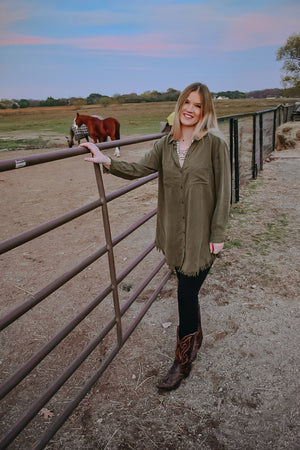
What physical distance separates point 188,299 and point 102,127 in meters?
10.2

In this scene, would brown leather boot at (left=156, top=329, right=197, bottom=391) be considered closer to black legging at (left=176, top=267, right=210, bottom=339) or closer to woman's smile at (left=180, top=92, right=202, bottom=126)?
black legging at (left=176, top=267, right=210, bottom=339)

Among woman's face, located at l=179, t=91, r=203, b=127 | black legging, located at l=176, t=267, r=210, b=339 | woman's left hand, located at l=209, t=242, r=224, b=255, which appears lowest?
black legging, located at l=176, t=267, r=210, b=339

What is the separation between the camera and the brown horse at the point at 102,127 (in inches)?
440

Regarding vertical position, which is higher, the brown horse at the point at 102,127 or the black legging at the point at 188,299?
the brown horse at the point at 102,127

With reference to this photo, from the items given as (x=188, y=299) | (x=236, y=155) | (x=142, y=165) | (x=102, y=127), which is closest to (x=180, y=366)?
(x=188, y=299)

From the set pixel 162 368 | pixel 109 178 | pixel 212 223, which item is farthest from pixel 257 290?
pixel 109 178

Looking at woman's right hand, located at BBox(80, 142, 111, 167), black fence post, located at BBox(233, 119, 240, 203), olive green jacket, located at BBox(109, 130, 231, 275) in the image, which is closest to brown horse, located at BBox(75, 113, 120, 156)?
black fence post, located at BBox(233, 119, 240, 203)

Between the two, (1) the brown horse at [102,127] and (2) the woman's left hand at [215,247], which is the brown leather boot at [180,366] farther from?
(1) the brown horse at [102,127]

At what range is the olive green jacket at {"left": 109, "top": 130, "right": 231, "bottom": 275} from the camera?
72.4 inches

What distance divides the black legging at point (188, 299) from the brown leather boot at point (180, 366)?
0.05 meters

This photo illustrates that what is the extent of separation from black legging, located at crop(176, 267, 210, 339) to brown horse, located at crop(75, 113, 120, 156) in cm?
947

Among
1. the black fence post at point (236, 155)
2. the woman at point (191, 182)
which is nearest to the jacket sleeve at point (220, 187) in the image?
the woman at point (191, 182)

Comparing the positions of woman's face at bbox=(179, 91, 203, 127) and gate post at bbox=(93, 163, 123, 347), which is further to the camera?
gate post at bbox=(93, 163, 123, 347)

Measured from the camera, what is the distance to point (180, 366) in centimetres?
220
